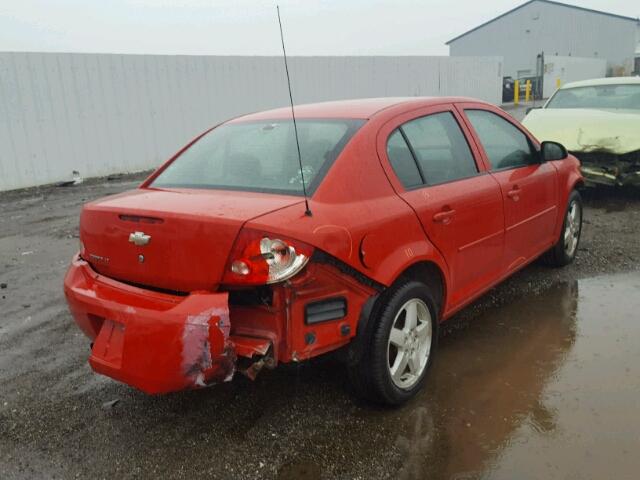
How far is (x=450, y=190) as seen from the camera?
3262mm

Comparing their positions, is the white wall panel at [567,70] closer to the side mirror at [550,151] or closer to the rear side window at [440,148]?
the side mirror at [550,151]

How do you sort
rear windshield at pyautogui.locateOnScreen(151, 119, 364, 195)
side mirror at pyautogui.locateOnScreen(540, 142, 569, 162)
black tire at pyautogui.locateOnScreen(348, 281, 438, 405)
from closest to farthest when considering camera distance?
1. black tire at pyautogui.locateOnScreen(348, 281, 438, 405)
2. rear windshield at pyautogui.locateOnScreen(151, 119, 364, 195)
3. side mirror at pyautogui.locateOnScreen(540, 142, 569, 162)

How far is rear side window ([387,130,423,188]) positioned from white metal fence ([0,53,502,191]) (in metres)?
7.12

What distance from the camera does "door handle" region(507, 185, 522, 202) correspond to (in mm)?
3780

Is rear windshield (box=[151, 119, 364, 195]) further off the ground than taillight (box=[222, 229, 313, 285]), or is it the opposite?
rear windshield (box=[151, 119, 364, 195])

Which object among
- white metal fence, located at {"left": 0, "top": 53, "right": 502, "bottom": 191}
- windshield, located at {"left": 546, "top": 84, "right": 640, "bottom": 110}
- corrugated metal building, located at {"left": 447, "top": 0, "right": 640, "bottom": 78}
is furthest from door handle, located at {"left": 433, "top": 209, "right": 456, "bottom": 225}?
corrugated metal building, located at {"left": 447, "top": 0, "right": 640, "bottom": 78}

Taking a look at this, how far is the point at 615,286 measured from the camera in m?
4.56

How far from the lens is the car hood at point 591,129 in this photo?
701cm

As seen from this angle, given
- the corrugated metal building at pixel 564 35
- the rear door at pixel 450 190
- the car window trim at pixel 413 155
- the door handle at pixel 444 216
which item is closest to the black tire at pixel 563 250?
the rear door at pixel 450 190

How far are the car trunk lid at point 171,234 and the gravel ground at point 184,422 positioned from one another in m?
0.78

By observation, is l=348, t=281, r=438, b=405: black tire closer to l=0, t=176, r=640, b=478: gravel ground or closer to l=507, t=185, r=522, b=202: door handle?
l=0, t=176, r=640, b=478: gravel ground

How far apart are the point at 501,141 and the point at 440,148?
0.91m

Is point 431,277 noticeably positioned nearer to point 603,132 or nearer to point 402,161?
point 402,161

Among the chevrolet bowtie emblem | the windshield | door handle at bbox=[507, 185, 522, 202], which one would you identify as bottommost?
door handle at bbox=[507, 185, 522, 202]
